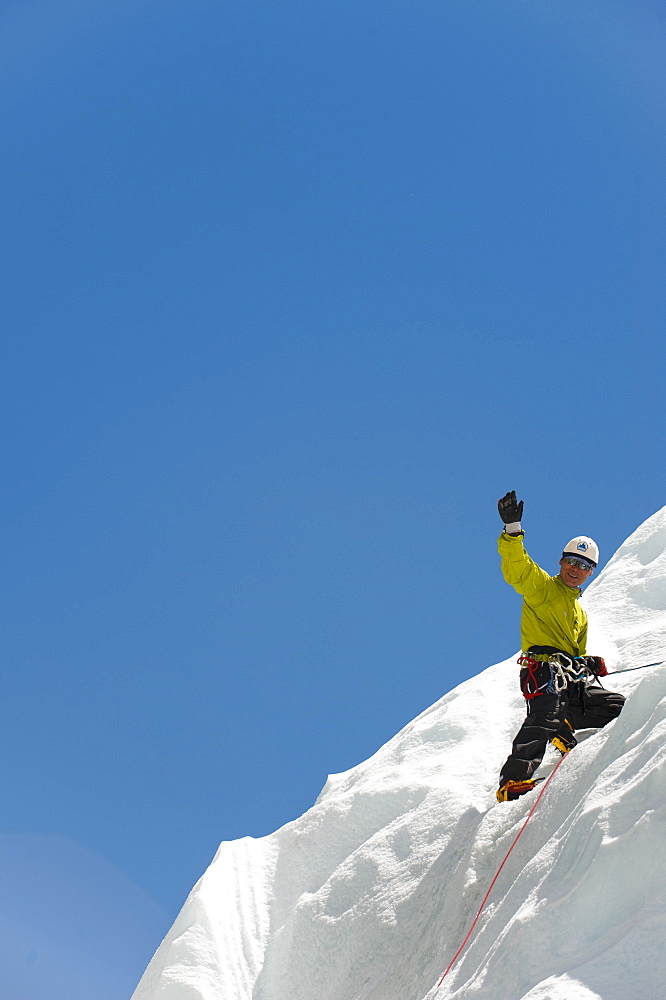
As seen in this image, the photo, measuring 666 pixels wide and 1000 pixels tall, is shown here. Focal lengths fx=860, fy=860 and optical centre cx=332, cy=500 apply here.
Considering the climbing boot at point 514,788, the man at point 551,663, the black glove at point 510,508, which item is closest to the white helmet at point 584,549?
the man at point 551,663

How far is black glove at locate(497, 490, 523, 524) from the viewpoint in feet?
27.5

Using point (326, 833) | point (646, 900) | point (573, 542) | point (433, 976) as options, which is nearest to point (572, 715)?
point (573, 542)

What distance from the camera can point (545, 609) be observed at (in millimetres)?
9211

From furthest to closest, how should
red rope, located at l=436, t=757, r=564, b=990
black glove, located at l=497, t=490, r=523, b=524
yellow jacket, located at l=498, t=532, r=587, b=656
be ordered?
yellow jacket, located at l=498, t=532, r=587, b=656, black glove, located at l=497, t=490, r=523, b=524, red rope, located at l=436, t=757, r=564, b=990

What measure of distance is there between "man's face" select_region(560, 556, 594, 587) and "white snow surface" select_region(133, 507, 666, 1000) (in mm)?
1527

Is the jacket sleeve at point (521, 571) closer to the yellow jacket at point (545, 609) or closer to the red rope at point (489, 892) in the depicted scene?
the yellow jacket at point (545, 609)

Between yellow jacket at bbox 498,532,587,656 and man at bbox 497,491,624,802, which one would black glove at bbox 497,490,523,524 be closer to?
man at bbox 497,491,624,802

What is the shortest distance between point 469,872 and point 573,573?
324cm

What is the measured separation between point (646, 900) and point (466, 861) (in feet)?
12.2

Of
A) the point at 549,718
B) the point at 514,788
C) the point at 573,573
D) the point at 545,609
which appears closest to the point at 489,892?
the point at 514,788

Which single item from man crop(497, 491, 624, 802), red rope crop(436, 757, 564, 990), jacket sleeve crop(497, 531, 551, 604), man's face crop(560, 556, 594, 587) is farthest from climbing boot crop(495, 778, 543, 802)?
man's face crop(560, 556, 594, 587)

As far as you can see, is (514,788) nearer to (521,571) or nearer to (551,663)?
(551,663)

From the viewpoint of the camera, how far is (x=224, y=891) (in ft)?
42.2

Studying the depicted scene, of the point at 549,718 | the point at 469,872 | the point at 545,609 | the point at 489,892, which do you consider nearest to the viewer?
the point at 489,892
